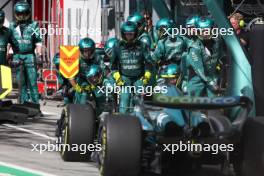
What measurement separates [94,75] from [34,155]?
136 cm

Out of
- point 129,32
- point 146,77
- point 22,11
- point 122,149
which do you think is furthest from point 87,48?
point 122,149

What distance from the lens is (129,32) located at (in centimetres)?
1092

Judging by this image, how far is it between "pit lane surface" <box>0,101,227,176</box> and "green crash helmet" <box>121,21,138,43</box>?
178 cm

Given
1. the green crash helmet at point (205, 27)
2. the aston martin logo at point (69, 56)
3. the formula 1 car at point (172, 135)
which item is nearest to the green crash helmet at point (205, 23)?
the green crash helmet at point (205, 27)

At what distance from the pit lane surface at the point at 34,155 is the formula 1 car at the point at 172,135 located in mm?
773

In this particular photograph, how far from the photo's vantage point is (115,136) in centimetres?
748

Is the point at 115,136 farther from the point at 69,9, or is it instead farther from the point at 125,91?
the point at 69,9

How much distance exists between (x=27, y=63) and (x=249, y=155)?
300 inches

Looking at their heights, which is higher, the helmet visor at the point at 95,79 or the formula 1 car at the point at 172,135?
the helmet visor at the point at 95,79

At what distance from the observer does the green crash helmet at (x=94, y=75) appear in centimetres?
1065

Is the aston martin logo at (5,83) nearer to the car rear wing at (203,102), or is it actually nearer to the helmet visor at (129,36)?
the helmet visor at (129,36)

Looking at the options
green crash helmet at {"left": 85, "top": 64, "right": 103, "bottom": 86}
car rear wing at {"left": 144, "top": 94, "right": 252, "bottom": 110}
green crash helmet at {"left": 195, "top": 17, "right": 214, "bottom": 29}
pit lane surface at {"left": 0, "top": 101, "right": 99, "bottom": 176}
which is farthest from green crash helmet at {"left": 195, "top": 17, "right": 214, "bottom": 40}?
car rear wing at {"left": 144, "top": 94, "right": 252, "bottom": 110}

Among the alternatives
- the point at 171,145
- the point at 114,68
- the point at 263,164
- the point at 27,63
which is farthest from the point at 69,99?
the point at 263,164

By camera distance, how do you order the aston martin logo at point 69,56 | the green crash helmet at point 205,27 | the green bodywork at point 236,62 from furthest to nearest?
1. the aston martin logo at point 69,56
2. the green crash helmet at point 205,27
3. the green bodywork at point 236,62
